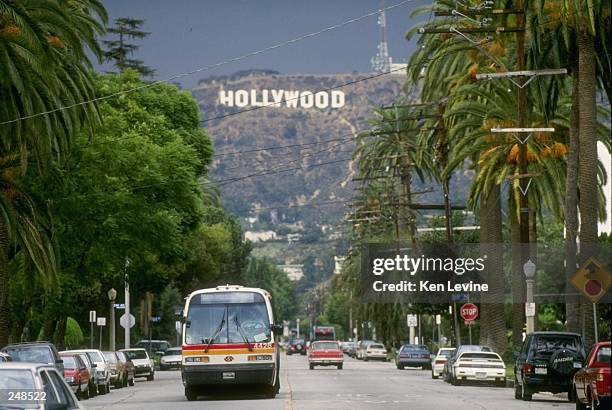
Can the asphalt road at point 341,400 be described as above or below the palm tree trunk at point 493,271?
below

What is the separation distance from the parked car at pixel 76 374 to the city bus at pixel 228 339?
4.50m

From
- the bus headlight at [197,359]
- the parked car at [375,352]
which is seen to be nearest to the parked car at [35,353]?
the bus headlight at [197,359]

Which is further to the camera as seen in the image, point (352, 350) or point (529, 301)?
point (352, 350)

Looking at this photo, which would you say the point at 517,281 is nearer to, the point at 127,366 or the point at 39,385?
the point at 127,366

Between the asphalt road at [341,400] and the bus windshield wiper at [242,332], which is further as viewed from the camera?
the bus windshield wiper at [242,332]

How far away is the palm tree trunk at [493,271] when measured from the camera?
213 feet

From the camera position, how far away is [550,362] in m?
36.3

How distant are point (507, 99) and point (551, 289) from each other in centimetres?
4088

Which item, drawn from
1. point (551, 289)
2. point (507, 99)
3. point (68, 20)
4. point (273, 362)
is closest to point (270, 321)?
point (273, 362)

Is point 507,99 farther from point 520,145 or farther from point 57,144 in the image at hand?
point 57,144

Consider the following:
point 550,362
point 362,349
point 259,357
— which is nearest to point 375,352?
point 362,349

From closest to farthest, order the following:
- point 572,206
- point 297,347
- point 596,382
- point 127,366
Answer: point 596,382, point 572,206, point 127,366, point 297,347

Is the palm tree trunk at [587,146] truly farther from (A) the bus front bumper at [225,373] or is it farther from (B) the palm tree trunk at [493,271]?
(B) the palm tree trunk at [493,271]

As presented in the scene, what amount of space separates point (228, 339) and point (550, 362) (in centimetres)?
866
